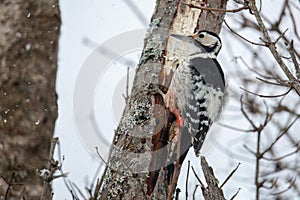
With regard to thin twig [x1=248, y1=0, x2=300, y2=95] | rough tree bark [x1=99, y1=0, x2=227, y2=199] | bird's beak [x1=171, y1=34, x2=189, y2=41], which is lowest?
thin twig [x1=248, y1=0, x2=300, y2=95]

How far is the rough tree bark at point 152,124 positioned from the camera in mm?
3072

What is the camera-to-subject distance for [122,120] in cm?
336

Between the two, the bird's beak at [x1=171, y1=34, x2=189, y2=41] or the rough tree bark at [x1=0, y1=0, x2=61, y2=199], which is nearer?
the bird's beak at [x1=171, y1=34, x2=189, y2=41]

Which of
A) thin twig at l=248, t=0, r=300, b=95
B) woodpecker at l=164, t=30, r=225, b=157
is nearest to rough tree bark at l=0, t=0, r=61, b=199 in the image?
woodpecker at l=164, t=30, r=225, b=157

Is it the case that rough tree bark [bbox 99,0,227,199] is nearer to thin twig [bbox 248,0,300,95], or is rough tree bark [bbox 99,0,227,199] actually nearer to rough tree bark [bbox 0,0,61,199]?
rough tree bark [bbox 0,0,61,199]

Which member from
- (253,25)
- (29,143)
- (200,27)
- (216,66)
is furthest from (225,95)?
(29,143)

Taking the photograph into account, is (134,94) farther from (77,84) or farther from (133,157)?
(77,84)

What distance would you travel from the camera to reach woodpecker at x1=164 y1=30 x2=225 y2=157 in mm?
3543

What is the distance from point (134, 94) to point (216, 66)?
0.77 meters

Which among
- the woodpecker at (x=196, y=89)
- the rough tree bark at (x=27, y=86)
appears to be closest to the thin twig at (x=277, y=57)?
the woodpecker at (x=196, y=89)

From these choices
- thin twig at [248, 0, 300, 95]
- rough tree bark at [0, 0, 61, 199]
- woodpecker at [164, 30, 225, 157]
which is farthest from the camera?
rough tree bark at [0, 0, 61, 199]

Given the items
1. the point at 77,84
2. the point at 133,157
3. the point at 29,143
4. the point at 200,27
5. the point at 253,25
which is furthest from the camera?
the point at 253,25

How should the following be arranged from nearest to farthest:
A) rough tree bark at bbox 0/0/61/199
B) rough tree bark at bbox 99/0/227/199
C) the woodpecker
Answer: rough tree bark at bbox 99/0/227/199, the woodpecker, rough tree bark at bbox 0/0/61/199

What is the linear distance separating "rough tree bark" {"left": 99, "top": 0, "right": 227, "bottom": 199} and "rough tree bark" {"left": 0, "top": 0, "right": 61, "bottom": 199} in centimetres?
88
